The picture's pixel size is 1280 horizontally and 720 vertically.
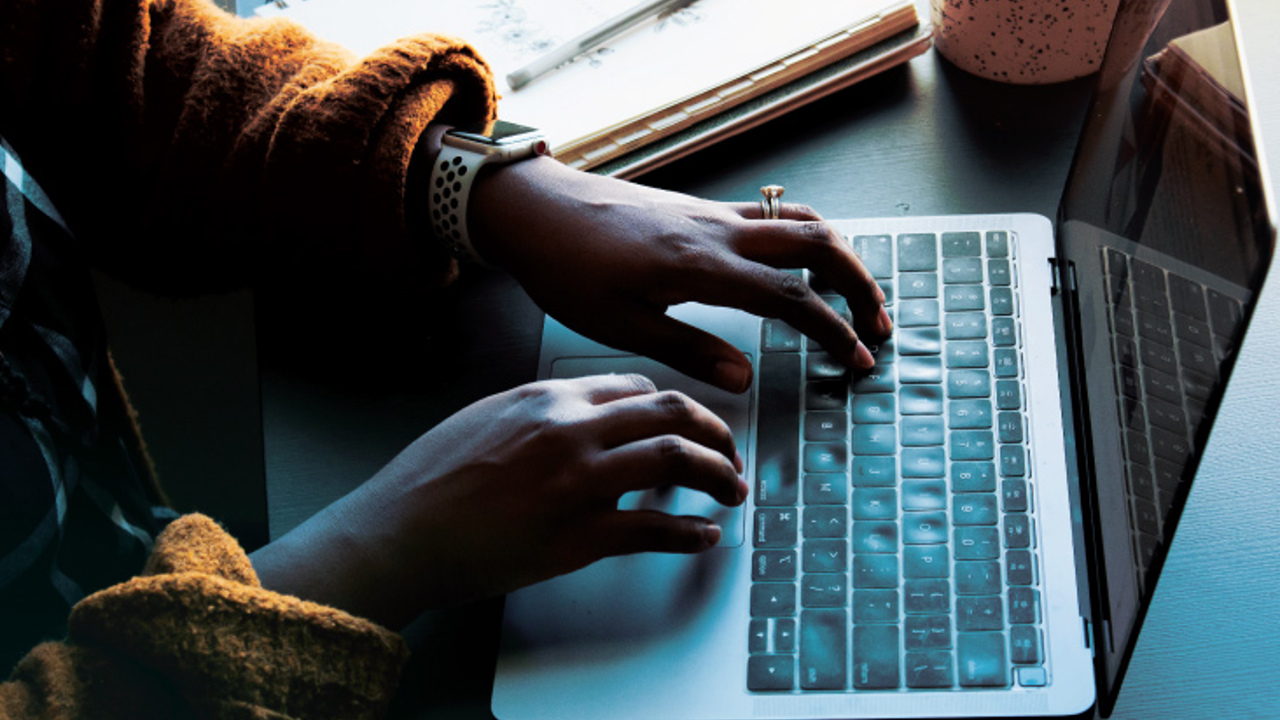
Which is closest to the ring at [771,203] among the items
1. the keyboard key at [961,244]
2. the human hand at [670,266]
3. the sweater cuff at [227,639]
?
the human hand at [670,266]

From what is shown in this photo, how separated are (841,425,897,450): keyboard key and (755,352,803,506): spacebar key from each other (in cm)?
3

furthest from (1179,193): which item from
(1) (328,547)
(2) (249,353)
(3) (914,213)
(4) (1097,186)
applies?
(2) (249,353)

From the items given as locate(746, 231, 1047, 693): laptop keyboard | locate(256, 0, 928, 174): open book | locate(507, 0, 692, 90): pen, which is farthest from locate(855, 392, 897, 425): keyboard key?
locate(507, 0, 692, 90): pen

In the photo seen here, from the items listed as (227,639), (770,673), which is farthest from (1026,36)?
(227,639)

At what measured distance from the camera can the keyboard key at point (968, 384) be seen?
2.02ft

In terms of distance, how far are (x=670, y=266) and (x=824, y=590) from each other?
0.21 meters

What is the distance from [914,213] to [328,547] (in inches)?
16.8

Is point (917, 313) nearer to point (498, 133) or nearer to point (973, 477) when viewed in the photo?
point (973, 477)

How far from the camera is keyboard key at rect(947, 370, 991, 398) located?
62 cm

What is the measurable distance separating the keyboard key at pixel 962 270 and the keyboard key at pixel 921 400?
0.08 m

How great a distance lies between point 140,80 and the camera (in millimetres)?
729

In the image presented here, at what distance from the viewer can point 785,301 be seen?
2.05 feet

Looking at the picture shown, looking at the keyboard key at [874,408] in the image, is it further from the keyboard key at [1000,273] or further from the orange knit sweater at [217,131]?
the orange knit sweater at [217,131]

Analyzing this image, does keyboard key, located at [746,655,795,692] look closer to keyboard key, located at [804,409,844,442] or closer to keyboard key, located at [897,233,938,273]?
keyboard key, located at [804,409,844,442]
